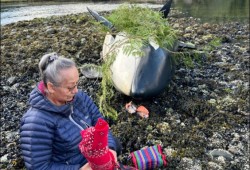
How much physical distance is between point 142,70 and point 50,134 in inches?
133

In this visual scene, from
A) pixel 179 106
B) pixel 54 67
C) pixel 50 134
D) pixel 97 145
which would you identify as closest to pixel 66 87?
pixel 54 67

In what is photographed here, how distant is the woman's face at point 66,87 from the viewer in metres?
3.30

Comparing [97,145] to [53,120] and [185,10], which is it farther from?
[185,10]

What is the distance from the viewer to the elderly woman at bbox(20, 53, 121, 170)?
3312mm

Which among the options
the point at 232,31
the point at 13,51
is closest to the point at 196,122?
the point at 13,51

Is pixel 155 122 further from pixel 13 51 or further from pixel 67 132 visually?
pixel 13 51

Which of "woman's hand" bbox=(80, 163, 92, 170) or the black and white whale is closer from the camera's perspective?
"woman's hand" bbox=(80, 163, 92, 170)

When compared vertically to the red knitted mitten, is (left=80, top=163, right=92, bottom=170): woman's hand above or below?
below

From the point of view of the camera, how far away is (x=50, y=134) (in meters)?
3.46

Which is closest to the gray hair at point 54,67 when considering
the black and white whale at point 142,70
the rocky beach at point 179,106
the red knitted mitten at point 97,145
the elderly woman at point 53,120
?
the elderly woman at point 53,120

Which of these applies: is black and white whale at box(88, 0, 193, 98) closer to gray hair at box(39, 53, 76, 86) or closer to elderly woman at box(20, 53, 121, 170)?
elderly woman at box(20, 53, 121, 170)

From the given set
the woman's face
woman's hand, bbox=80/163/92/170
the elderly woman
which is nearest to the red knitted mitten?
woman's hand, bbox=80/163/92/170

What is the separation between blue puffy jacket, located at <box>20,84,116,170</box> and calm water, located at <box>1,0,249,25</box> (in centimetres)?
1555

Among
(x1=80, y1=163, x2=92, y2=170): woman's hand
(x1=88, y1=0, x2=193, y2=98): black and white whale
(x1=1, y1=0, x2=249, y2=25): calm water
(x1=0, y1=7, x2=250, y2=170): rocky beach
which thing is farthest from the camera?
(x1=1, y1=0, x2=249, y2=25): calm water
